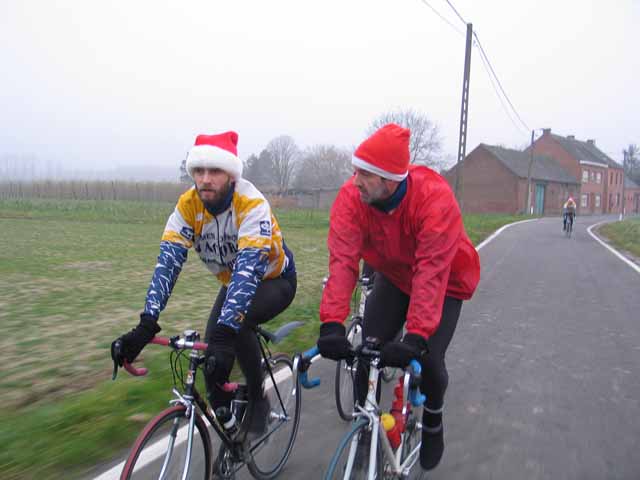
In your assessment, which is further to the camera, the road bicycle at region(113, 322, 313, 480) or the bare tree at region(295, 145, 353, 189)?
the bare tree at region(295, 145, 353, 189)

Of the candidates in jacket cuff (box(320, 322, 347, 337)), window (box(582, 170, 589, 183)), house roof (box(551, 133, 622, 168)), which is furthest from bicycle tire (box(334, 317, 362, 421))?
window (box(582, 170, 589, 183))

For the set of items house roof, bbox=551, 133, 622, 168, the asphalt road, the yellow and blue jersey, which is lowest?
the asphalt road

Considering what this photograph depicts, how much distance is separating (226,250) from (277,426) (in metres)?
1.21

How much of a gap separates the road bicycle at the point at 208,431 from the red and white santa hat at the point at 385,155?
111 cm

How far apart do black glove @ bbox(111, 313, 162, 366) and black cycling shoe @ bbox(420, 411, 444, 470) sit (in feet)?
5.37

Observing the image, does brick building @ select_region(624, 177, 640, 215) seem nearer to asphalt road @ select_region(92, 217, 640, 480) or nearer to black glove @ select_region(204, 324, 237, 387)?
asphalt road @ select_region(92, 217, 640, 480)

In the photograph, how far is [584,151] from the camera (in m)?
75.1

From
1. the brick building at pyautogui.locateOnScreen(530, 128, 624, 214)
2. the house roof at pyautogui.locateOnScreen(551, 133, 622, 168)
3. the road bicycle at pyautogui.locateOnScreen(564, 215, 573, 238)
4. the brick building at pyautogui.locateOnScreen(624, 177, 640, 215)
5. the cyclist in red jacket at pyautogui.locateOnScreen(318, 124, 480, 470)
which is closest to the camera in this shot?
the cyclist in red jacket at pyautogui.locateOnScreen(318, 124, 480, 470)

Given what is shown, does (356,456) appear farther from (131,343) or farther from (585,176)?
(585,176)

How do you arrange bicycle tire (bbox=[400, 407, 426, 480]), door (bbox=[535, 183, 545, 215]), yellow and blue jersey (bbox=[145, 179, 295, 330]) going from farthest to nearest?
door (bbox=[535, 183, 545, 215])
bicycle tire (bbox=[400, 407, 426, 480])
yellow and blue jersey (bbox=[145, 179, 295, 330])

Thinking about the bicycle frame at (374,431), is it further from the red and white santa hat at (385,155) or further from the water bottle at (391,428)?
the red and white santa hat at (385,155)

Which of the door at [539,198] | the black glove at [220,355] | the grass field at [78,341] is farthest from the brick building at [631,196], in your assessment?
the black glove at [220,355]

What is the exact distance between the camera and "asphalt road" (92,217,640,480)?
363 centimetres

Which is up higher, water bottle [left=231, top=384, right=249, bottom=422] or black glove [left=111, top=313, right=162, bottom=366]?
black glove [left=111, top=313, right=162, bottom=366]
